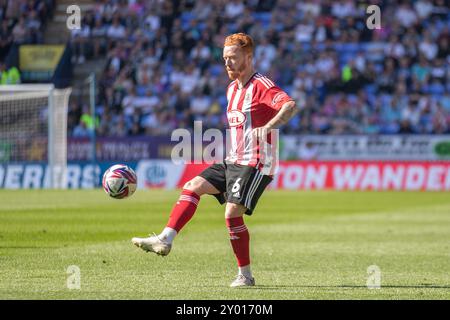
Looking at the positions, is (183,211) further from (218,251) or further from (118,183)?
(218,251)

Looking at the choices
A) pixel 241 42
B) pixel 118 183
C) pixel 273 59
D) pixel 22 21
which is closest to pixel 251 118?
pixel 241 42

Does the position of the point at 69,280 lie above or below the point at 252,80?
below

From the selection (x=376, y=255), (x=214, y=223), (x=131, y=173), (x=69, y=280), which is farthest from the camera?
(x=214, y=223)

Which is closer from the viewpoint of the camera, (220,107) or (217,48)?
(220,107)

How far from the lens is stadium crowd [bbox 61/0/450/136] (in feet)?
110

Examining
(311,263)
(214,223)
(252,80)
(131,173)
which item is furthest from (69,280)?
(214,223)

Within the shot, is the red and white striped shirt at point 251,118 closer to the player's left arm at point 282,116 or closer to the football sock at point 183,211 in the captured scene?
the player's left arm at point 282,116

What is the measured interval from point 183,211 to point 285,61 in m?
26.8

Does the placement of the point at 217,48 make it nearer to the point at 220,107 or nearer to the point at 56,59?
the point at 220,107

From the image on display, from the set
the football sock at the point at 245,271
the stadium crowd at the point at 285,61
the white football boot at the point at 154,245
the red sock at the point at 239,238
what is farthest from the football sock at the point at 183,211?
the stadium crowd at the point at 285,61

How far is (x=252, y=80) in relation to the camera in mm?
9617

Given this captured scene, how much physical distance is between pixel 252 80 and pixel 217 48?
89.2ft

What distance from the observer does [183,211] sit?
30.9ft

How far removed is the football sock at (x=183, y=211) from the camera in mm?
9359
